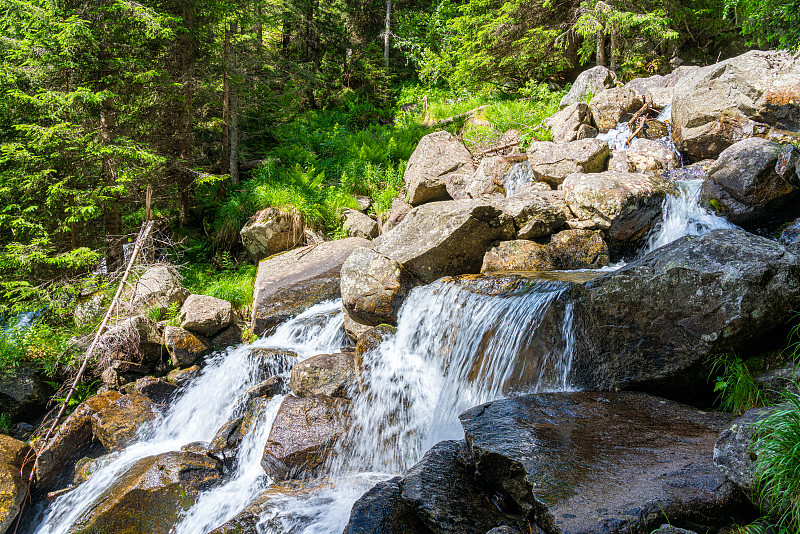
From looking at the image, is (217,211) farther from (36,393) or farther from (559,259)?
(559,259)

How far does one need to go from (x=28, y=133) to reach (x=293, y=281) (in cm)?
555

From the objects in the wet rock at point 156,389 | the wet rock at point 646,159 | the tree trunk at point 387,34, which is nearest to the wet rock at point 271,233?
the wet rock at point 156,389

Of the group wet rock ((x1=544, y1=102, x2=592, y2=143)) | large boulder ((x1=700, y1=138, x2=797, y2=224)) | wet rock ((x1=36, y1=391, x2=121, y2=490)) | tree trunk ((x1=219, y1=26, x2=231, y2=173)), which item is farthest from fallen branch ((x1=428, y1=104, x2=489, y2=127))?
wet rock ((x1=36, y1=391, x2=121, y2=490))

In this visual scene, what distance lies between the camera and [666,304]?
4.45 m

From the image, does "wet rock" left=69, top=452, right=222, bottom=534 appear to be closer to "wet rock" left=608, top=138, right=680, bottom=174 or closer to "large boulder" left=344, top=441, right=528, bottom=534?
"large boulder" left=344, top=441, right=528, bottom=534

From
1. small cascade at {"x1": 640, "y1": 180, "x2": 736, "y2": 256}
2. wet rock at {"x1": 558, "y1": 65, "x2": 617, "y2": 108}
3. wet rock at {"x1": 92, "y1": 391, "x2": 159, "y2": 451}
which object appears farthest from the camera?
wet rock at {"x1": 558, "y1": 65, "x2": 617, "y2": 108}

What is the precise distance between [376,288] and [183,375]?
3.98 metres

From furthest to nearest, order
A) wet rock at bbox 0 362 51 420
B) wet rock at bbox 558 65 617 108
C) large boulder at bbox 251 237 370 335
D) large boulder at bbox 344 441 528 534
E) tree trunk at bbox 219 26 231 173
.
Answer: wet rock at bbox 558 65 617 108 < tree trunk at bbox 219 26 231 173 < large boulder at bbox 251 237 370 335 < wet rock at bbox 0 362 51 420 < large boulder at bbox 344 441 528 534

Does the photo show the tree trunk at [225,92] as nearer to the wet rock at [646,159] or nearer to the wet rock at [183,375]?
the wet rock at [183,375]

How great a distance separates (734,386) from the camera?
4.04 metres

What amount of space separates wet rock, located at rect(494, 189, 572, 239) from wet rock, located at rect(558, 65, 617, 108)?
23.4ft

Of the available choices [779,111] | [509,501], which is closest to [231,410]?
[509,501]

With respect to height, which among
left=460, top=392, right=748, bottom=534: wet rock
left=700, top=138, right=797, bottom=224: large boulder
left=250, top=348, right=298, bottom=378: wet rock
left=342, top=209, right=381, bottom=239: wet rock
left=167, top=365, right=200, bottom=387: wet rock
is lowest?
left=167, top=365, right=200, bottom=387: wet rock

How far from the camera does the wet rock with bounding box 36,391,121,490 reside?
19.6 feet
